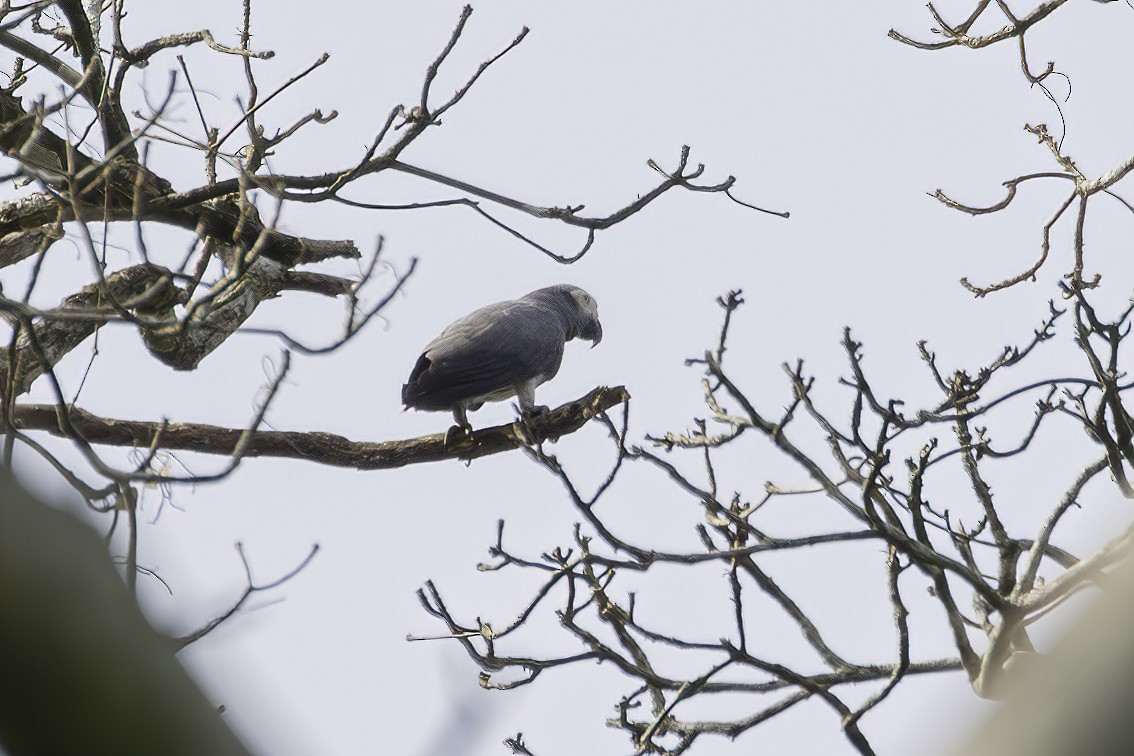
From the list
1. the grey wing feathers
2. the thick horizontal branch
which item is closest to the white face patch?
the grey wing feathers

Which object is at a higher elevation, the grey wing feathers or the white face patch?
the white face patch

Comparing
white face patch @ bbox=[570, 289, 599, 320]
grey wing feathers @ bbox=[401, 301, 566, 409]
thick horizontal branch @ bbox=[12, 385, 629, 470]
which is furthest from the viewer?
white face patch @ bbox=[570, 289, 599, 320]

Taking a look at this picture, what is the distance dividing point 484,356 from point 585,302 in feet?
6.60

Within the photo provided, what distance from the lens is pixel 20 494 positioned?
1180 mm

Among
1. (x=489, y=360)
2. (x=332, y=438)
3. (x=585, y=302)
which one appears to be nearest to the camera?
(x=332, y=438)

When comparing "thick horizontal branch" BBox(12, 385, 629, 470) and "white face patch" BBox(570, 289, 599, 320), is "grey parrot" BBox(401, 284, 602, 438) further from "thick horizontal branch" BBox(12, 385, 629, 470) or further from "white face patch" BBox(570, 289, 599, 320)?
"white face patch" BBox(570, 289, 599, 320)

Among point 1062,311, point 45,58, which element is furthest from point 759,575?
point 45,58

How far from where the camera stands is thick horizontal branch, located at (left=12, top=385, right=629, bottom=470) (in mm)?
5504

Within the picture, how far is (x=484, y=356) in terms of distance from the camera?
6.71m

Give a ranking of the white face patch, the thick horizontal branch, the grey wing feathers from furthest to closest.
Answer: the white face patch → the grey wing feathers → the thick horizontal branch

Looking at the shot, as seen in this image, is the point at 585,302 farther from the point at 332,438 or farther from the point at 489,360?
the point at 332,438

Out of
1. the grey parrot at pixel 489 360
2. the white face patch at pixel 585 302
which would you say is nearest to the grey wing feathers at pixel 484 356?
the grey parrot at pixel 489 360

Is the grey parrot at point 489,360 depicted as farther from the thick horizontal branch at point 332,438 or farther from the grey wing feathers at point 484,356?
the thick horizontal branch at point 332,438

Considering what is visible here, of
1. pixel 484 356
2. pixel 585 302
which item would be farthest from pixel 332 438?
pixel 585 302
